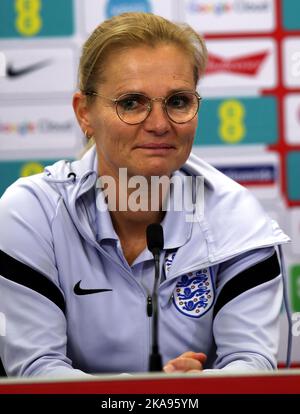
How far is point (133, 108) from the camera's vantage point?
3.70ft

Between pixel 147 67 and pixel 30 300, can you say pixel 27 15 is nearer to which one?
pixel 147 67

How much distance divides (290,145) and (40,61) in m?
0.92

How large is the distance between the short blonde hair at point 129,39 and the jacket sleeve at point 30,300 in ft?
0.94

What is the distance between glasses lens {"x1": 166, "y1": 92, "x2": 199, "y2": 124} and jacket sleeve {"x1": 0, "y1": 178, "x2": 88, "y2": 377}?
0.99 feet

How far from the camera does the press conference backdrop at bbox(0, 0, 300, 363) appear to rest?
7.29ft

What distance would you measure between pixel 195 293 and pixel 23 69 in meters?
1.32

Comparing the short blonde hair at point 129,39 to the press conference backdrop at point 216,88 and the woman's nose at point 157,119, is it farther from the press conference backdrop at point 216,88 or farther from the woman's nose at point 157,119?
the press conference backdrop at point 216,88

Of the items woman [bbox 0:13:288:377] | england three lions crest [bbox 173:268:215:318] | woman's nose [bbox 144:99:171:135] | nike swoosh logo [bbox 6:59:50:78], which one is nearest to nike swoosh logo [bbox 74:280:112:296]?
woman [bbox 0:13:288:377]

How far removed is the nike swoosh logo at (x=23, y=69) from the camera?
7.25 ft

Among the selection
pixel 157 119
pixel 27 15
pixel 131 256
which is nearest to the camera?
pixel 157 119

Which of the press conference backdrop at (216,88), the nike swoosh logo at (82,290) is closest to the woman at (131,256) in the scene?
the nike swoosh logo at (82,290)

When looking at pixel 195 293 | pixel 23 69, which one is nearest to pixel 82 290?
pixel 195 293
